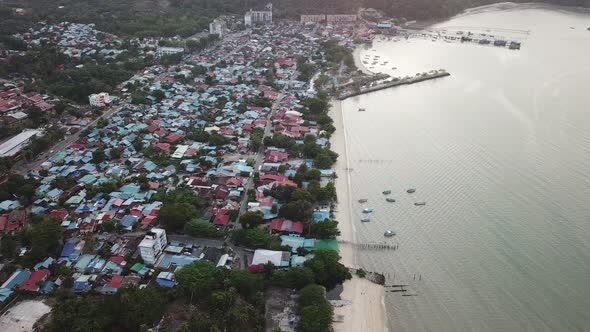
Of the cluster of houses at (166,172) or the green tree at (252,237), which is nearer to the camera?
the cluster of houses at (166,172)

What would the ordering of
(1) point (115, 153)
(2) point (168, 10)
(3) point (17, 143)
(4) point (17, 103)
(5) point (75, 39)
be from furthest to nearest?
(2) point (168, 10) < (5) point (75, 39) < (4) point (17, 103) < (3) point (17, 143) < (1) point (115, 153)

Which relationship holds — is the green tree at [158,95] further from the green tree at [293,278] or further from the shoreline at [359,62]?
the green tree at [293,278]

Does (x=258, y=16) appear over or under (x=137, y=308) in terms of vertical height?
over

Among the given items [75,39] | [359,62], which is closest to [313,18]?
[359,62]

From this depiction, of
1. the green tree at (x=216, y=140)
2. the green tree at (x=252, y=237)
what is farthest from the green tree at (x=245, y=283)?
Answer: the green tree at (x=216, y=140)

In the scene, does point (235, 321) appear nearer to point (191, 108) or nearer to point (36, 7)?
point (191, 108)

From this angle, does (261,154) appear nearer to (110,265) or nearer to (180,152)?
(180,152)

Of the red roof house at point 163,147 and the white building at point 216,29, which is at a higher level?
the white building at point 216,29
